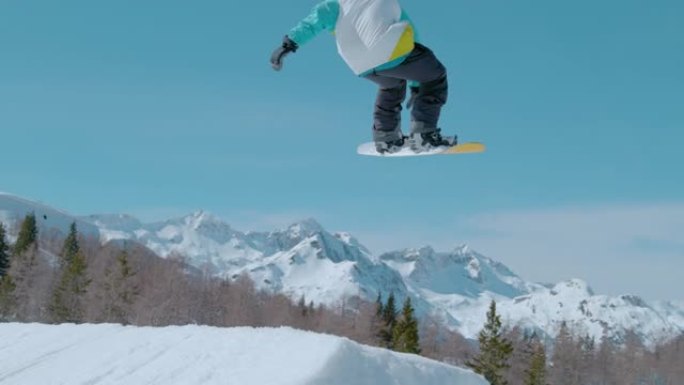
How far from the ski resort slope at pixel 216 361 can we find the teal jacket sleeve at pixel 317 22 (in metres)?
3.16

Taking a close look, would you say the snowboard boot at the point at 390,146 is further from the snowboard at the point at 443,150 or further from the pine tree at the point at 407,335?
the pine tree at the point at 407,335

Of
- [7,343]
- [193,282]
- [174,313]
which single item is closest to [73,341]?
[7,343]

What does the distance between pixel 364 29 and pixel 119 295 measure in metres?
57.9

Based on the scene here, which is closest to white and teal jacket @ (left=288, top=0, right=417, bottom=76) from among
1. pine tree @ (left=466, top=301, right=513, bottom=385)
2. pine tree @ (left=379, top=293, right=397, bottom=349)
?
pine tree @ (left=466, top=301, right=513, bottom=385)

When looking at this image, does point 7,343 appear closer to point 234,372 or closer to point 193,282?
point 234,372

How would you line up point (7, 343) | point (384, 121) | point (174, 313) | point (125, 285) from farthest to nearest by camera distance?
point (174, 313) → point (125, 285) → point (7, 343) → point (384, 121)

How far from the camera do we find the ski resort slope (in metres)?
6.50

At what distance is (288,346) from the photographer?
7035 millimetres

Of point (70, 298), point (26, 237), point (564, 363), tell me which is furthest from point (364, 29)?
point (564, 363)

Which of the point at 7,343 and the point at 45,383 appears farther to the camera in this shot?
the point at 7,343

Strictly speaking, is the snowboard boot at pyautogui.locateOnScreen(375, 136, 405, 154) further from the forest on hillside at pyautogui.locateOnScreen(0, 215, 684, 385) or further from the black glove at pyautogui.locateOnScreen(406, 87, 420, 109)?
the forest on hillside at pyautogui.locateOnScreen(0, 215, 684, 385)

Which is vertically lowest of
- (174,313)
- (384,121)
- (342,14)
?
(174,313)

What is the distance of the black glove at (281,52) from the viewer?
24.7ft

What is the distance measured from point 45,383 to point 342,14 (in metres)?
4.94
